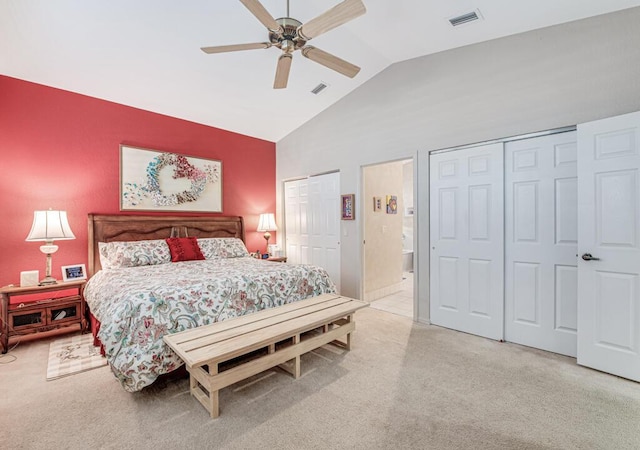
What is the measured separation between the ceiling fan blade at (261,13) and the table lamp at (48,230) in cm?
287

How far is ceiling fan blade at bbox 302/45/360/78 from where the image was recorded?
7.92 feet

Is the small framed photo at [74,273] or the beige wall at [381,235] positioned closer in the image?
the small framed photo at [74,273]

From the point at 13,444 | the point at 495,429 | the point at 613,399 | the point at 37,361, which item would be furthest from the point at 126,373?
the point at 613,399

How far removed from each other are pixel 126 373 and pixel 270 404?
98 centimetres

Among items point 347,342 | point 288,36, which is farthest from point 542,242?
point 288,36

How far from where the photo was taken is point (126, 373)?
1957 millimetres

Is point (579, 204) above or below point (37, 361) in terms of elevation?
above

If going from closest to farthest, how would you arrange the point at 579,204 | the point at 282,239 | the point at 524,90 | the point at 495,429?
the point at 495,429, the point at 579,204, the point at 524,90, the point at 282,239

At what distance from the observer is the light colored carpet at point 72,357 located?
2.44 metres

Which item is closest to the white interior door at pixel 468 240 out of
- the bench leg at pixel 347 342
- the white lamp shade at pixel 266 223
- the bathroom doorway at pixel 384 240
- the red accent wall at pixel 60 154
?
the bathroom doorway at pixel 384 240

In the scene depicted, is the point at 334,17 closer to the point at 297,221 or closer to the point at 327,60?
the point at 327,60

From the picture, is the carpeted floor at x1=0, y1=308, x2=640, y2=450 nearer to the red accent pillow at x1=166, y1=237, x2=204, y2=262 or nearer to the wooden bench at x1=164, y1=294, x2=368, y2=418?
the wooden bench at x1=164, y1=294, x2=368, y2=418

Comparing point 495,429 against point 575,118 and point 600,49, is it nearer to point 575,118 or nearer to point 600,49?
point 575,118

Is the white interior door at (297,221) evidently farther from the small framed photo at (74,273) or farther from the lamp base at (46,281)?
the lamp base at (46,281)
